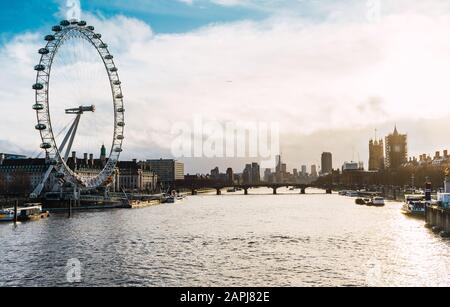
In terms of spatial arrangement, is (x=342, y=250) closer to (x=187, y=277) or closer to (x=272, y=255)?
(x=272, y=255)

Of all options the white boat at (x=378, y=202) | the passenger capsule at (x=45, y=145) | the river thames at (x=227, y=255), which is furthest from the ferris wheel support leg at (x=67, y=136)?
the white boat at (x=378, y=202)

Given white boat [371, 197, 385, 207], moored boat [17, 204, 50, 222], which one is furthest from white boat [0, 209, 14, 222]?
white boat [371, 197, 385, 207]

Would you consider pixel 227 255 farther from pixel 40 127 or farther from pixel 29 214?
pixel 40 127

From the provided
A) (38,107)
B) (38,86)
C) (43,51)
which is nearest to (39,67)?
(43,51)

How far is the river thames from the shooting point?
22.9 m

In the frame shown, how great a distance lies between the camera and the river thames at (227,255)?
75.2 ft

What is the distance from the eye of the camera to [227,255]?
29125 mm

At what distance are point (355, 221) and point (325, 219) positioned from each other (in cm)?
339

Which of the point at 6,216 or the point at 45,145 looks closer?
the point at 6,216

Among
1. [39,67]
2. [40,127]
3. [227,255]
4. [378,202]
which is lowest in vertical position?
[227,255]

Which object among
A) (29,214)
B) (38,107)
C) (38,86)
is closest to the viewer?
(29,214)

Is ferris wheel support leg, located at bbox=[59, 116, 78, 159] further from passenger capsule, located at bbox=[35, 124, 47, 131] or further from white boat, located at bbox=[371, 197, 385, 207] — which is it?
white boat, located at bbox=[371, 197, 385, 207]

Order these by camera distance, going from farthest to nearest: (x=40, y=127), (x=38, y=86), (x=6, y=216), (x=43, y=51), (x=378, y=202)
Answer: (x=378, y=202) < (x=40, y=127) < (x=43, y=51) < (x=38, y=86) < (x=6, y=216)
